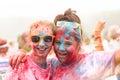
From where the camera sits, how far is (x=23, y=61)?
1264 millimetres

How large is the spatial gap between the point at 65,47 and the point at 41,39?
5.0 inches

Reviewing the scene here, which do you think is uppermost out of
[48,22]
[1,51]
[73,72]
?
[48,22]

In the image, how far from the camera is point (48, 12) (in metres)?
1.26

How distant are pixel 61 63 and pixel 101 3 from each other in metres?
0.37

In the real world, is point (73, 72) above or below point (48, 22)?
below

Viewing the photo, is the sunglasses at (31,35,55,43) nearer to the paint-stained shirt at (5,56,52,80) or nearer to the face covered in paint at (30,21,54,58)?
the face covered in paint at (30,21,54,58)

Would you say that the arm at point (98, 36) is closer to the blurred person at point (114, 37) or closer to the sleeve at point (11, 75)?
the blurred person at point (114, 37)

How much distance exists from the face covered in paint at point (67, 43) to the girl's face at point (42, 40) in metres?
0.04

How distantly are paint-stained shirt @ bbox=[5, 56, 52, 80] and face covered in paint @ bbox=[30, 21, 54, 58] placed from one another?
0.22ft

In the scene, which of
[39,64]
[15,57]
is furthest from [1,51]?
[39,64]

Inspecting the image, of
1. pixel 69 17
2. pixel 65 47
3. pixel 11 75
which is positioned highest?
pixel 69 17

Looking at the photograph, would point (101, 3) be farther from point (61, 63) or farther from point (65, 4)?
point (61, 63)

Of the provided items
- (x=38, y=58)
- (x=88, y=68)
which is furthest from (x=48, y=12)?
(x=88, y=68)

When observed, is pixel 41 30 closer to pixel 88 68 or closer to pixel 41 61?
pixel 41 61
